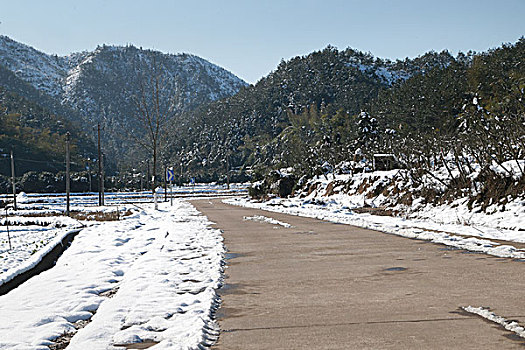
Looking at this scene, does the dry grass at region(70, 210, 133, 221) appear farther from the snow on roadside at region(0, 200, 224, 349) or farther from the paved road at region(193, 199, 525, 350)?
the paved road at region(193, 199, 525, 350)

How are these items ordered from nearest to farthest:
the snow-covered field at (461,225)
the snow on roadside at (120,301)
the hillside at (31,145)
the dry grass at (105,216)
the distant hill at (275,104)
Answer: the snow on roadside at (120,301)
the snow-covered field at (461,225)
the dry grass at (105,216)
the hillside at (31,145)
the distant hill at (275,104)

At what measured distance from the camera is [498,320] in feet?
16.8

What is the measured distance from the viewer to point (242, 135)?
168375mm

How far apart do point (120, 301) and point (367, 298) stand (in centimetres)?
305

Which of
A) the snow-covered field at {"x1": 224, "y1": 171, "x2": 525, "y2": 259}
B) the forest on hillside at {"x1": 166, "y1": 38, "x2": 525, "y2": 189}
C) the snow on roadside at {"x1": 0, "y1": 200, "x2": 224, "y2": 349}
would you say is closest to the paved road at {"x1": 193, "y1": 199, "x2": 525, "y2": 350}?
the snow on roadside at {"x1": 0, "y1": 200, "x2": 224, "y2": 349}

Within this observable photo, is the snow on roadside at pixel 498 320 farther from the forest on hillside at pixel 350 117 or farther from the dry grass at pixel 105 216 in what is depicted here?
the dry grass at pixel 105 216

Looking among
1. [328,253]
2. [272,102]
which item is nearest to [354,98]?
[272,102]

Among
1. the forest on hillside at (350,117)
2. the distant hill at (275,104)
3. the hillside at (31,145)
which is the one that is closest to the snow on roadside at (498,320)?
the forest on hillside at (350,117)

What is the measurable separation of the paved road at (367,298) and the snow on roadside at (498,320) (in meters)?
0.09

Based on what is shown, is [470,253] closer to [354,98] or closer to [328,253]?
[328,253]

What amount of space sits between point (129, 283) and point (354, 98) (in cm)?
14285

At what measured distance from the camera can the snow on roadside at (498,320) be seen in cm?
474

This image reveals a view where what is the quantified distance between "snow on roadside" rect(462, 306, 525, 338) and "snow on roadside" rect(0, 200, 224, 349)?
2.68m

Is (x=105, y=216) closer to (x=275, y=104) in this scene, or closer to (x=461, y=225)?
(x=461, y=225)
